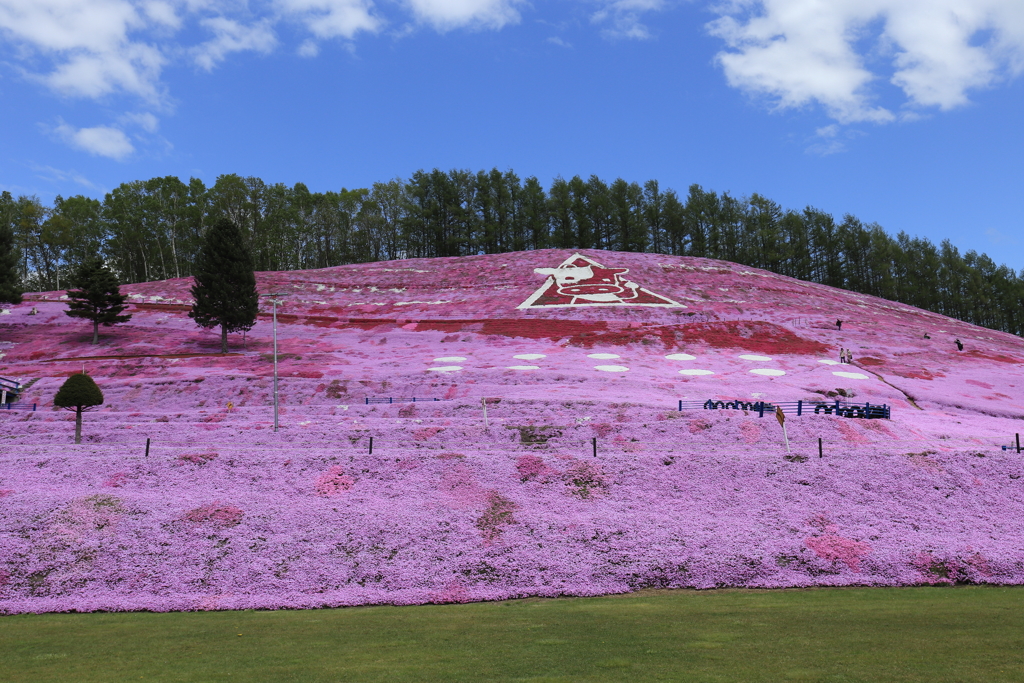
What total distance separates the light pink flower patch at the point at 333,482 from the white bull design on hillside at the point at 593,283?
147 feet

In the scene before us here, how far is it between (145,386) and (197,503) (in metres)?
22.6

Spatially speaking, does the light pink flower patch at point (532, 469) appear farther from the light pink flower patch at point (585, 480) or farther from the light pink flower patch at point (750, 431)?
the light pink flower patch at point (750, 431)

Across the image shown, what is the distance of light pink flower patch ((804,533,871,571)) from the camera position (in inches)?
699

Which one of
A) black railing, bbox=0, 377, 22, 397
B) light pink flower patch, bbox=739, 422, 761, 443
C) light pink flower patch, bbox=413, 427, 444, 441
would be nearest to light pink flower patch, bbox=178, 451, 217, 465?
light pink flower patch, bbox=413, 427, 444, 441

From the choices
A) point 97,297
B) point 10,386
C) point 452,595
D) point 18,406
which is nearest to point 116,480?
point 452,595

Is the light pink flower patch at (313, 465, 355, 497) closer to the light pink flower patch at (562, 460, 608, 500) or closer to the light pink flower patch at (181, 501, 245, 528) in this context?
the light pink flower patch at (181, 501, 245, 528)

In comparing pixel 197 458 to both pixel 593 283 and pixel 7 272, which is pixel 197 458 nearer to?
pixel 7 272

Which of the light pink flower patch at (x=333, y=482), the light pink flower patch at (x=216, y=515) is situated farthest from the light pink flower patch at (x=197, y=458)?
the light pink flower patch at (x=333, y=482)

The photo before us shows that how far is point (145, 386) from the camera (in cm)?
3919

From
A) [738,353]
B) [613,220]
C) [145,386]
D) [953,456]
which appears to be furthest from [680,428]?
[613,220]

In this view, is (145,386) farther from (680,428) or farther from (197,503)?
(680,428)

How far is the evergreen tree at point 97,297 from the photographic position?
52.6 metres

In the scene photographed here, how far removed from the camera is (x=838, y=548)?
1827cm

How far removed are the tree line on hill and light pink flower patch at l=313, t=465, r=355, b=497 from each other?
84381 millimetres
